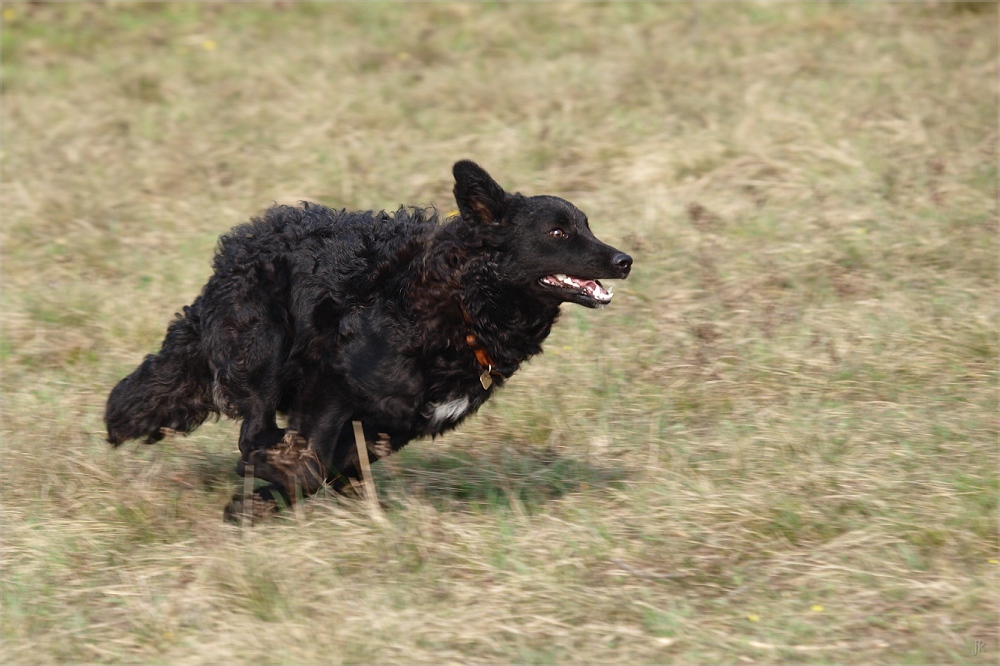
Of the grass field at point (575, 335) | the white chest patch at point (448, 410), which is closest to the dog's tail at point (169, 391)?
the grass field at point (575, 335)

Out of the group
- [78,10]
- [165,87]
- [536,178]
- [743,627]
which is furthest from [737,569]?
[78,10]

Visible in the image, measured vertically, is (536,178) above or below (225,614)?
above

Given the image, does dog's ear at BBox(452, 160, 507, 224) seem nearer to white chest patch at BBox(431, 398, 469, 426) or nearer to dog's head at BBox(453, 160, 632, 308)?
dog's head at BBox(453, 160, 632, 308)

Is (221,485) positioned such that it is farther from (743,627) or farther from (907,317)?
(907,317)

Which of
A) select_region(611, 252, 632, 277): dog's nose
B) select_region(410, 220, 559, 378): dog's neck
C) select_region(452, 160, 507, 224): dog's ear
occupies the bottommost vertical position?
select_region(410, 220, 559, 378): dog's neck

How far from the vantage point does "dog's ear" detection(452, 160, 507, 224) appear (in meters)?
5.28

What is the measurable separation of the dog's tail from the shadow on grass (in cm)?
102

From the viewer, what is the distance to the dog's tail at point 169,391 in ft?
19.2

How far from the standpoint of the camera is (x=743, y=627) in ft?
14.9

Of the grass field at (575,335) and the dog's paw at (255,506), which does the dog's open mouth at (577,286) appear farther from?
the dog's paw at (255,506)

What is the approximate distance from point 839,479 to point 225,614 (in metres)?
2.95

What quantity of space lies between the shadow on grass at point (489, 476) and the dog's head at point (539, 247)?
1.04m

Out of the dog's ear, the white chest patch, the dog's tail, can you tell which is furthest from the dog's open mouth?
the dog's tail

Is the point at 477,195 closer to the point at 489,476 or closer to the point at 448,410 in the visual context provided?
the point at 448,410
